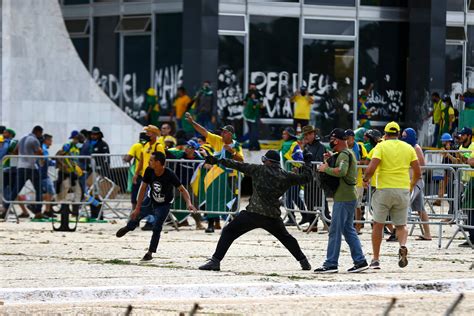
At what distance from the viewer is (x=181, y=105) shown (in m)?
32.5

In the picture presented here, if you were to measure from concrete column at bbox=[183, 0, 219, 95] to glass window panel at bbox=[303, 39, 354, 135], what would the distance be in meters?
2.81

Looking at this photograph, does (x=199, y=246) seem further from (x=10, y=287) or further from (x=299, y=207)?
(x=10, y=287)

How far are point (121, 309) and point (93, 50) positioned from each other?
962 inches

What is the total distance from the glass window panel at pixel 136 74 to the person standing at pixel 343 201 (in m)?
19.5

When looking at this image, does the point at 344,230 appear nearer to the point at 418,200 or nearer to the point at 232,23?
the point at 418,200

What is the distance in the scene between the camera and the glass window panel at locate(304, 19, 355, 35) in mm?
34500

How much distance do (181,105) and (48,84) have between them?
136 inches

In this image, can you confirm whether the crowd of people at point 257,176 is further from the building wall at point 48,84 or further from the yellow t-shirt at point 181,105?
the building wall at point 48,84

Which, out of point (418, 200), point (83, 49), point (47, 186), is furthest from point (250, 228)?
point (83, 49)

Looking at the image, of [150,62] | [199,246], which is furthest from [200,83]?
[199,246]

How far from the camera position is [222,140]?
21.1 m

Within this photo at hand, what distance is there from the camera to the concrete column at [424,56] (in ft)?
114

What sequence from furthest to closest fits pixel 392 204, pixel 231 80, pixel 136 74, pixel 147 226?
1. pixel 136 74
2. pixel 231 80
3. pixel 147 226
4. pixel 392 204

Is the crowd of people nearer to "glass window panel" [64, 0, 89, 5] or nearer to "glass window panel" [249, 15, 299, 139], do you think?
"glass window panel" [249, 15, 299, 139]
